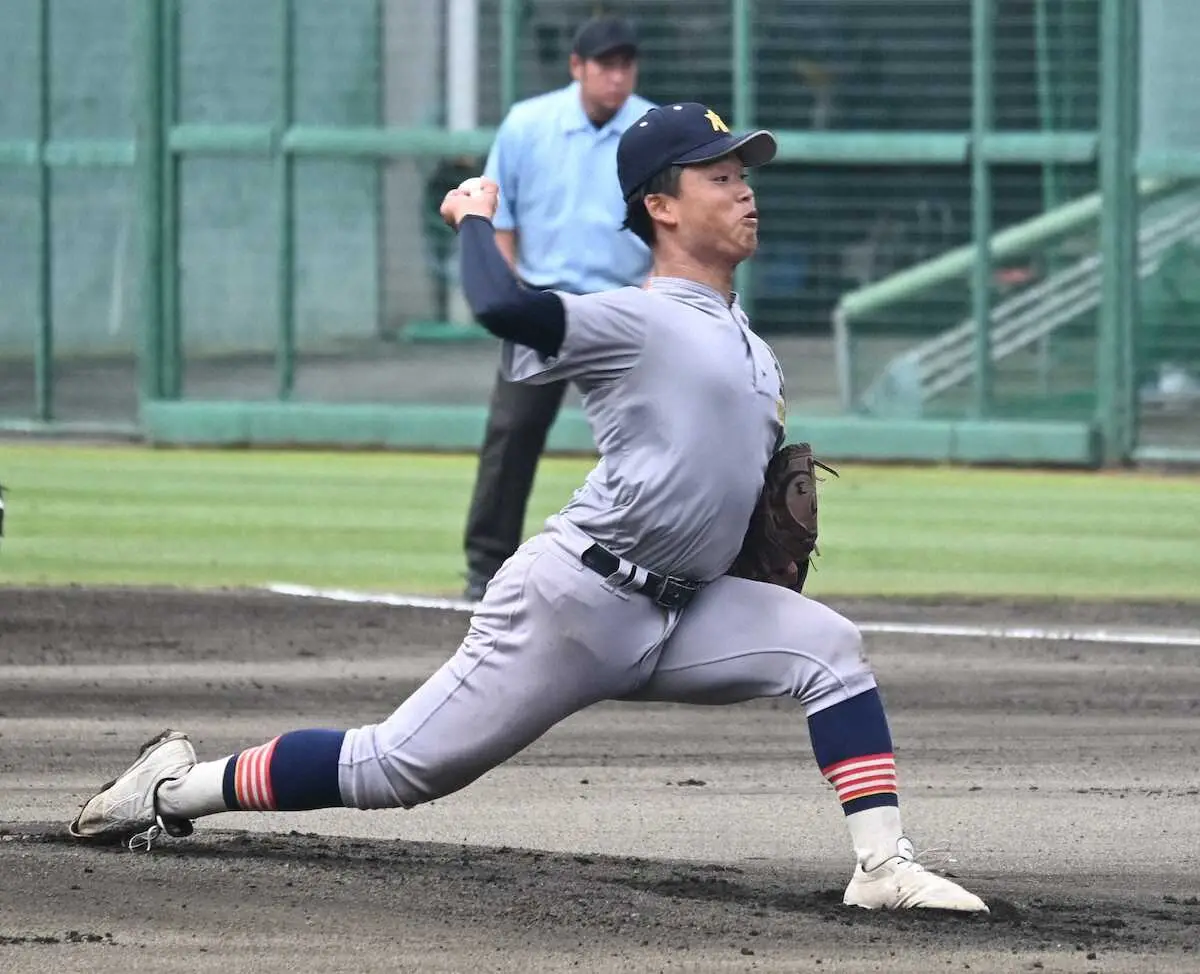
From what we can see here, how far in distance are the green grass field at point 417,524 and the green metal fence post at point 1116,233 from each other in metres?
0.51

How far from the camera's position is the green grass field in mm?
11320

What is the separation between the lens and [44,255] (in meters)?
17.6

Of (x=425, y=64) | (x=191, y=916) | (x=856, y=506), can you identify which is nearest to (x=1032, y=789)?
(x=191, y=916)

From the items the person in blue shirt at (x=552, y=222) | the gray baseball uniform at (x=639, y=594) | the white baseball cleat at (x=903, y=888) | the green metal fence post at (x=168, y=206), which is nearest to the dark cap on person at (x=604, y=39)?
the person in blue shirt at (x=552, y=222)

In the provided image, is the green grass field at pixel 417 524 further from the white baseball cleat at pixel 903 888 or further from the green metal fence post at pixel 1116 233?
the white baseball cleat at pixel 903 888

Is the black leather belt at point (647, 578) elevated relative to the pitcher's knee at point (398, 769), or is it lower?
elevated

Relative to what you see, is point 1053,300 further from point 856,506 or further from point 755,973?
point 755,973

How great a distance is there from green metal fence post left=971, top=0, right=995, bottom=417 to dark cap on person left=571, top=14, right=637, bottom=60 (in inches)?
234

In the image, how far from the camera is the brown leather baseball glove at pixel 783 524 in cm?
530

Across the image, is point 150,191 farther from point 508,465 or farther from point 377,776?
point 377,776

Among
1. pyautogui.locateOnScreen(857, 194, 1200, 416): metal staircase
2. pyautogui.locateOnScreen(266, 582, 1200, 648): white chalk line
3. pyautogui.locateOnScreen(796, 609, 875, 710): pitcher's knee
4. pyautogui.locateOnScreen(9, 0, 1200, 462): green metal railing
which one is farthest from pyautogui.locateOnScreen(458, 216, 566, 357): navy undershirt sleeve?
pyautogui.locateOnScreen(857, 194, 1200, 416): metal staircase

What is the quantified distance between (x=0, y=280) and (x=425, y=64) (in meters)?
3.35

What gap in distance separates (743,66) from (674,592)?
37.3ft

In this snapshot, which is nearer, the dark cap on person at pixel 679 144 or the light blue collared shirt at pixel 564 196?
the dark cap on person at pixel 679 144
